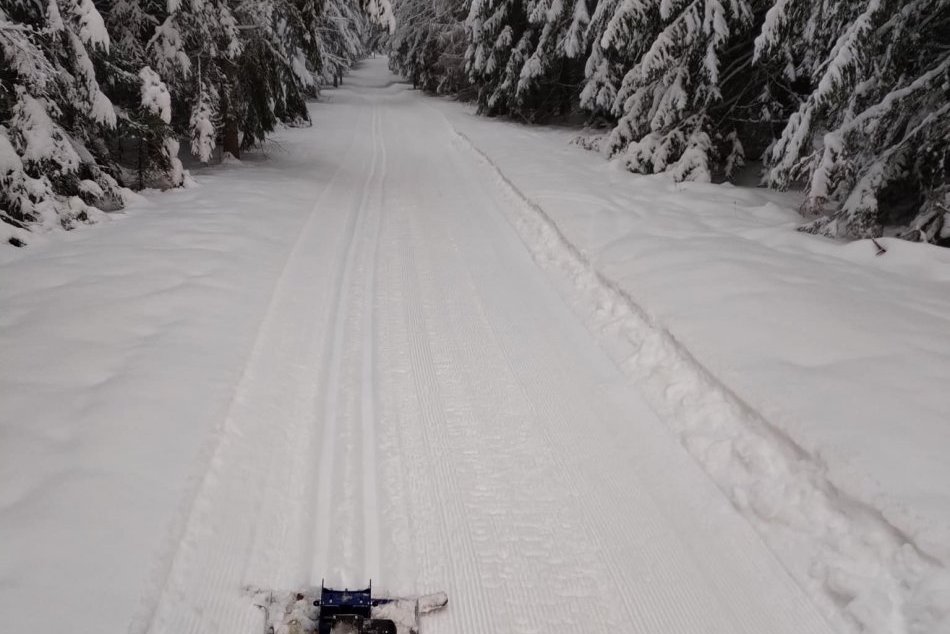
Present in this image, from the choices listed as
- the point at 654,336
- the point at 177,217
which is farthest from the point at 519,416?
the point at 177,217

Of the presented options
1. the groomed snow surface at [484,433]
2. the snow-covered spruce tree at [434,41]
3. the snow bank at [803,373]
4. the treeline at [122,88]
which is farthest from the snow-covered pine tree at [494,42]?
the groomed snow surface at [484,433]

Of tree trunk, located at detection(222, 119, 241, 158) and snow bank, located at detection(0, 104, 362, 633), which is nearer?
snow bank, located at detection(0, 104, 362, 633)

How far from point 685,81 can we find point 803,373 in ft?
25.5

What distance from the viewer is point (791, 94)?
943 centimetres

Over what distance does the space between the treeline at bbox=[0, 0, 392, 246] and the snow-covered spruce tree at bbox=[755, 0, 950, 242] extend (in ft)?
22.9

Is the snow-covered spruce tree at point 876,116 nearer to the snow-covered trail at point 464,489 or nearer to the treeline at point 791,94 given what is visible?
the treeline at point 791,94

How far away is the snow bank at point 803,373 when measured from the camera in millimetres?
2502

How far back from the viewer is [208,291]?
201 inches

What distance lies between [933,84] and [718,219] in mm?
2619

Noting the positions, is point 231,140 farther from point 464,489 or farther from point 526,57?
point 464,489

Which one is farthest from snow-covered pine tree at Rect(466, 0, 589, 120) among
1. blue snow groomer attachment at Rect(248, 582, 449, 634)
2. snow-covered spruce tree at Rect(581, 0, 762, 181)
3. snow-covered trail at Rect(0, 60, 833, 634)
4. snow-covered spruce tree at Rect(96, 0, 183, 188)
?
blue snow groomer attachment at Rect(248, 582, 449, 634)

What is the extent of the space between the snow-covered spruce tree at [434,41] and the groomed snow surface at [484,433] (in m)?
23.7

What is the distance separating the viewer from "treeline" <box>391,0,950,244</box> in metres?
5.95

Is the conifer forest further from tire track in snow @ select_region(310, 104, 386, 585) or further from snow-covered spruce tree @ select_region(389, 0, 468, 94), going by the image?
snow-covered spruce tree @ select_region(389, 0, 468, 94)
